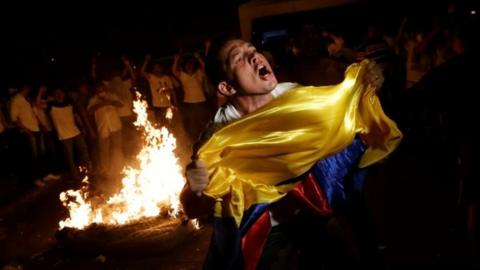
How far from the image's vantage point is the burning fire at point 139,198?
6668 mm

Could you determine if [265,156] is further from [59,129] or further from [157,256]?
[59,129]

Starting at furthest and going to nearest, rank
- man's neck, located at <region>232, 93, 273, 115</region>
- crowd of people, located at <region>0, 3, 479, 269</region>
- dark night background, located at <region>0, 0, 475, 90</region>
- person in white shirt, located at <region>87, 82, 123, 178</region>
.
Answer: dark night background, located at <region>0, 0, 475, 90</region>, person in white shirt, located at <region>87, 82, 123, 178</region>, crowd of people, located at <region>0, 3, 479, 269</region>, man's neck, located at <region>232, 93, 273, 115</region>

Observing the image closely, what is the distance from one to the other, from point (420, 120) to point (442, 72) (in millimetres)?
5329

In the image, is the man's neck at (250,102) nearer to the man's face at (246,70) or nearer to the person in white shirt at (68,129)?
the man's face at (246,70)

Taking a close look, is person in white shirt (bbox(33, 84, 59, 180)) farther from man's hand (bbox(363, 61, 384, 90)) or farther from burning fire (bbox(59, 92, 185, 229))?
man's hand (bbox(363, 61, 384, 90))

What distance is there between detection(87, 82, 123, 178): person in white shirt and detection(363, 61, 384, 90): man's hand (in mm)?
8085

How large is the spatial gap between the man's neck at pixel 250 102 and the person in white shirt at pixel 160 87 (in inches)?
364

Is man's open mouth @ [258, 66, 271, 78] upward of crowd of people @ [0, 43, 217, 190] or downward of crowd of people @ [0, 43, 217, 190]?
upward

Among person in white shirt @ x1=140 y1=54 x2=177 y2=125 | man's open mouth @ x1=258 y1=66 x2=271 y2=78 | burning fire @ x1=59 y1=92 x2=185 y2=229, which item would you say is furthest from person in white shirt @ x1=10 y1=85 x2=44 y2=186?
man's open mouth @ x1=258 y1=66 x2=271 y2=78

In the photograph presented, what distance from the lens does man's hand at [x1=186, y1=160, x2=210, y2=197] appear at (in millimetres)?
2535

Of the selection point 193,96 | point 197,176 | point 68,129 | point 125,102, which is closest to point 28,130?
point 68,129

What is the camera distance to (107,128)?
34.3ft

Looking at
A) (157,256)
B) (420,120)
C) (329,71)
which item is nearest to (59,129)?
(157,256)

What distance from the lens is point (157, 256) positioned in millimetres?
5859
